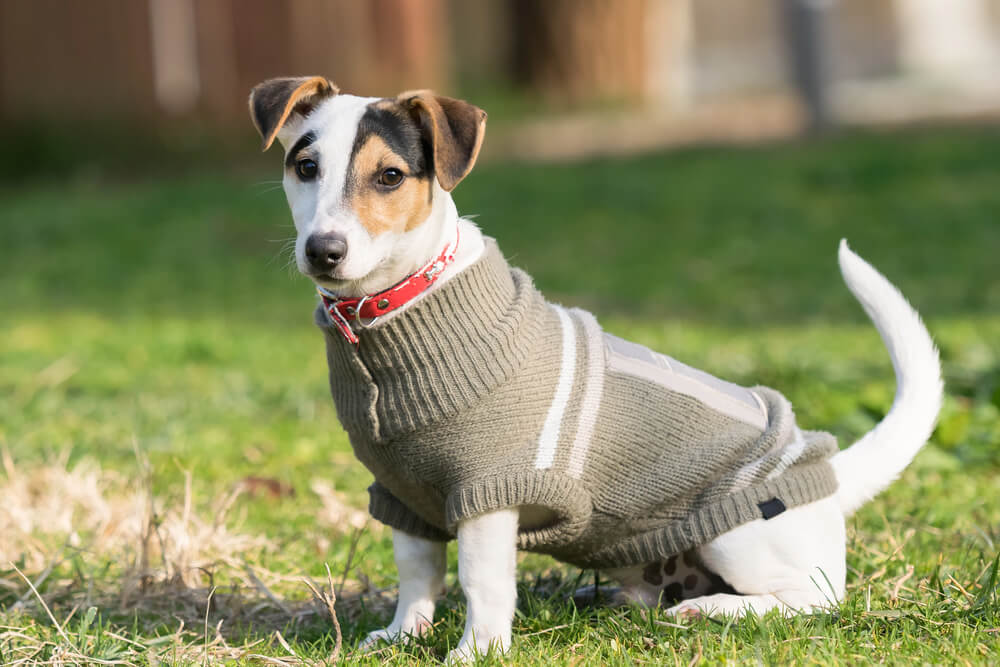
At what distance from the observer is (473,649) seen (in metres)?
2.78

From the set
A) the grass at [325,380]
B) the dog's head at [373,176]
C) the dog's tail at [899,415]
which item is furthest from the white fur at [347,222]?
the dog's tail at [899,415]

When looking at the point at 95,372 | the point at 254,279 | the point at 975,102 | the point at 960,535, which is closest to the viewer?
the point at 960,535

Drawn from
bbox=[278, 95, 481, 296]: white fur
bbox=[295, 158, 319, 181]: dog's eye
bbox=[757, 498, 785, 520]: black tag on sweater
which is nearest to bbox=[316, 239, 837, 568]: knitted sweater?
bbox=[757, 498, 785, 520]: black tag on sweater

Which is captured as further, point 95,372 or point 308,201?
point 95,372

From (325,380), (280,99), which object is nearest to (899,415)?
(280,99)

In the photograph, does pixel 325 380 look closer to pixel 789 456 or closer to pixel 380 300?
pixel 380 300

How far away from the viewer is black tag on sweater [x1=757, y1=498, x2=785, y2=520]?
2947 millimetres

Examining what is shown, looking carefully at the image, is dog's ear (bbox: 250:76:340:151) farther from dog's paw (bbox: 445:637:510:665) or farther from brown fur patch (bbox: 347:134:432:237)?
dog's paw (bbox: 445:637:510:665)

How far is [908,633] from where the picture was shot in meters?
2.76

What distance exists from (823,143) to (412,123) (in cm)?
948

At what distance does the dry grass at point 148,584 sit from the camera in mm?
2934

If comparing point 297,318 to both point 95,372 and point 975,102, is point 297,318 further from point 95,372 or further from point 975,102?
point 975,102

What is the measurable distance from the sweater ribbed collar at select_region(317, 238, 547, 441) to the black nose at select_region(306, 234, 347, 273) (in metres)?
0.21

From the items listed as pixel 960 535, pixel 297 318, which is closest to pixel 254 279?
pixel 297 318
